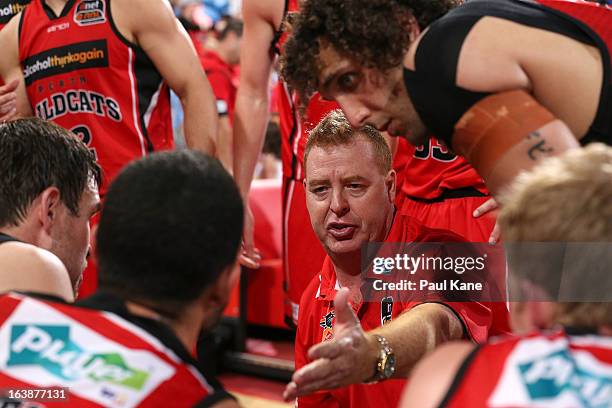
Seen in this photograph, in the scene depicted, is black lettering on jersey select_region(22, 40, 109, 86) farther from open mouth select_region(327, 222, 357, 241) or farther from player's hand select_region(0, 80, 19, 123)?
open mouth select_region(327, 222, 357, 241)

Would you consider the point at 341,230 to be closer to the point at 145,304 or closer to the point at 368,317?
the point at 368,317

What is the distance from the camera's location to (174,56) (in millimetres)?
3320

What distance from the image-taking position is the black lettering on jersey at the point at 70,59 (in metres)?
3.35

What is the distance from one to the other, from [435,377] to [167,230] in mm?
468

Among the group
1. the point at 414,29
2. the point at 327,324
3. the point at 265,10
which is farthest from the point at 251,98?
the point at 414,29

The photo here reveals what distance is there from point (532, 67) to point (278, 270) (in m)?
3.46

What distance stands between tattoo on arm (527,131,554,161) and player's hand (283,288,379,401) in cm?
44

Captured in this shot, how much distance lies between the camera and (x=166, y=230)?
54.7 inches

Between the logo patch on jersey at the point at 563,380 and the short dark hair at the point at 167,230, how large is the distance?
52cm

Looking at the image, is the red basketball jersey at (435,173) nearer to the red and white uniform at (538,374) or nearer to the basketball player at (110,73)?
the basketball player at (110,73)

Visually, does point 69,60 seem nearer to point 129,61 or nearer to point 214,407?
point 129,61

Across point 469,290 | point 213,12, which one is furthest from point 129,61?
point 213,12

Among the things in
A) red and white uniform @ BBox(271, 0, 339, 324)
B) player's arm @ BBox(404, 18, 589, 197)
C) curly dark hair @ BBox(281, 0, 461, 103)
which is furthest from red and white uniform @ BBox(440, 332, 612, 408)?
red and white uniform @ BBox(271, 0, 339, 324)

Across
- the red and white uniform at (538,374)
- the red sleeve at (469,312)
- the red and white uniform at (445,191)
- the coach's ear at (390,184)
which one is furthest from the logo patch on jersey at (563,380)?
the red and white uniform at (445,191)
